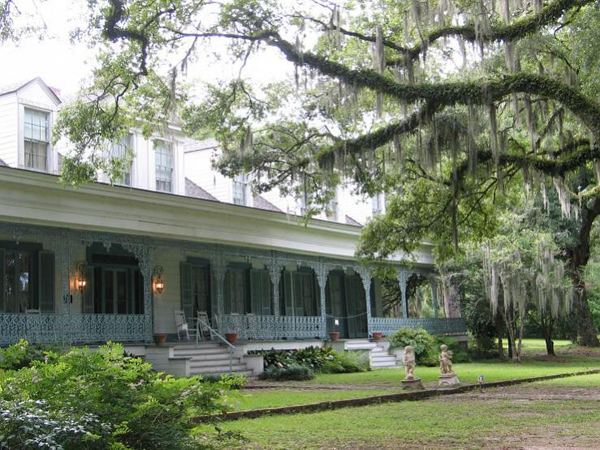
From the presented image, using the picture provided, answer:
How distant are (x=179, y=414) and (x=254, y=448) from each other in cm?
161

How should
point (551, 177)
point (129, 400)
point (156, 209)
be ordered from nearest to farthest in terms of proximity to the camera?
point (129, 400), point (551, 177), point (156, 209)

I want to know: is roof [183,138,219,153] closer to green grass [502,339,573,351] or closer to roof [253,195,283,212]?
roof [253,195,283,212]

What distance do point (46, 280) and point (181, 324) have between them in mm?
4576

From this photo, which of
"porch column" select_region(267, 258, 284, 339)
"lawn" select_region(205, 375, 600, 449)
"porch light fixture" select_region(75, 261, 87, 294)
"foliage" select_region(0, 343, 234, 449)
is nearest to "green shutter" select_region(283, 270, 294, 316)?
"porch column" select_region(267, 258, 284, 339)

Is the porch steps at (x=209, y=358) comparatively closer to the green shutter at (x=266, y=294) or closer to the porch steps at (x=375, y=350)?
the green shutter at (x=266, y=294)

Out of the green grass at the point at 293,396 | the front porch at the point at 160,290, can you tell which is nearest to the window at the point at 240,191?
the front porch at the point at 160,290

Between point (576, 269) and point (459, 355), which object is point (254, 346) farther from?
point (576, 269)

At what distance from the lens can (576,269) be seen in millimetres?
34375

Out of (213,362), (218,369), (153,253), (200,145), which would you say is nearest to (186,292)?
(153,253)

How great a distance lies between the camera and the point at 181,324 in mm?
23422

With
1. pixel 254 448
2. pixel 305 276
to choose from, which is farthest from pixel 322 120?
pixel 254 448

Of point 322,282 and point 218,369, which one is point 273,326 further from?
point 218,369

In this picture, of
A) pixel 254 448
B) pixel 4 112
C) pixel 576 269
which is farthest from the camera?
pixel 576 269

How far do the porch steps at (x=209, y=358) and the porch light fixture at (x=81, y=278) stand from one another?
2.99 metres
